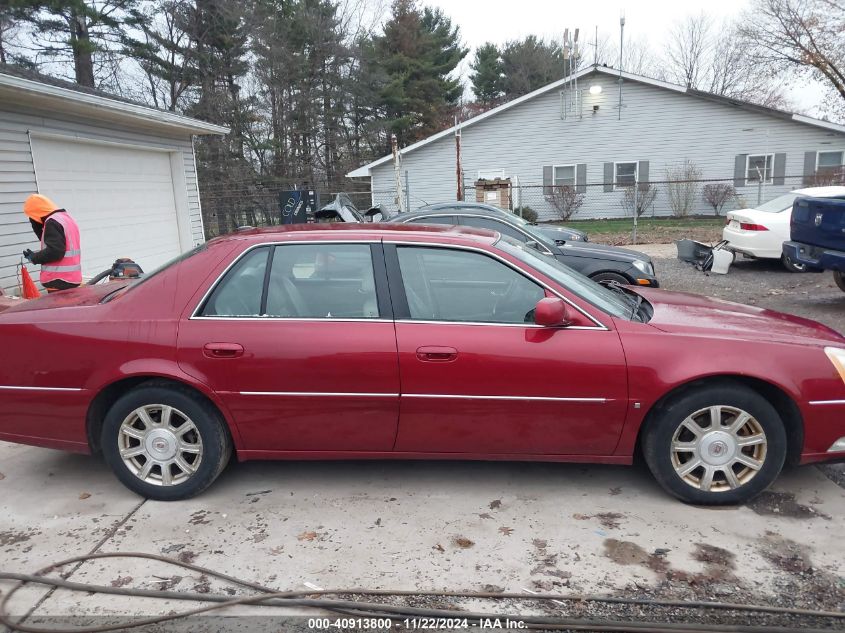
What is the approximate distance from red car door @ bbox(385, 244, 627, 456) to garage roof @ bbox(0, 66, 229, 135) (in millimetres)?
6741

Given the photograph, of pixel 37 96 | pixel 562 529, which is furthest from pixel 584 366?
pixel 37 96

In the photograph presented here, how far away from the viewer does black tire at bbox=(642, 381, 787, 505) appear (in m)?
3.37

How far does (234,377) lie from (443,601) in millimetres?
1624

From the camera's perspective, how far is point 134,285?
3818mm

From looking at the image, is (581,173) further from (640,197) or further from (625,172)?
(640,197)

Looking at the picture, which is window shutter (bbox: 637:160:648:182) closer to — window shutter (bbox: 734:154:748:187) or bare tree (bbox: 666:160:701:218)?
bare tree (bbox: 666:160:701:218)

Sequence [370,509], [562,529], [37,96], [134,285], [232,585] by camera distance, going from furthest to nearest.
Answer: [37,96]
[134,285]
[370,509]
[562,529]
[232,585]

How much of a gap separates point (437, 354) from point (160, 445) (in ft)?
5.51

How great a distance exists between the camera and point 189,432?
365cm

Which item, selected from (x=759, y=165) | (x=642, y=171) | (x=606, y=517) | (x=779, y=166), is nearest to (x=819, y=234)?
(x=606, y=517)

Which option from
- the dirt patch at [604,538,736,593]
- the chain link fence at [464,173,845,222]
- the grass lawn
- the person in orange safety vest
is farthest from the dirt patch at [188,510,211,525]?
the chain link fence at [464,173,845,222]

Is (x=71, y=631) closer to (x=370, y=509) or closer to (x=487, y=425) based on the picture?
(x=370, y=509)

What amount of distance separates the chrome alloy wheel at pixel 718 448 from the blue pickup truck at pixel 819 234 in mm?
5726

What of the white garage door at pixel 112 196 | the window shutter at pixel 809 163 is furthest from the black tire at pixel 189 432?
the window shutter at pixel 809 163
